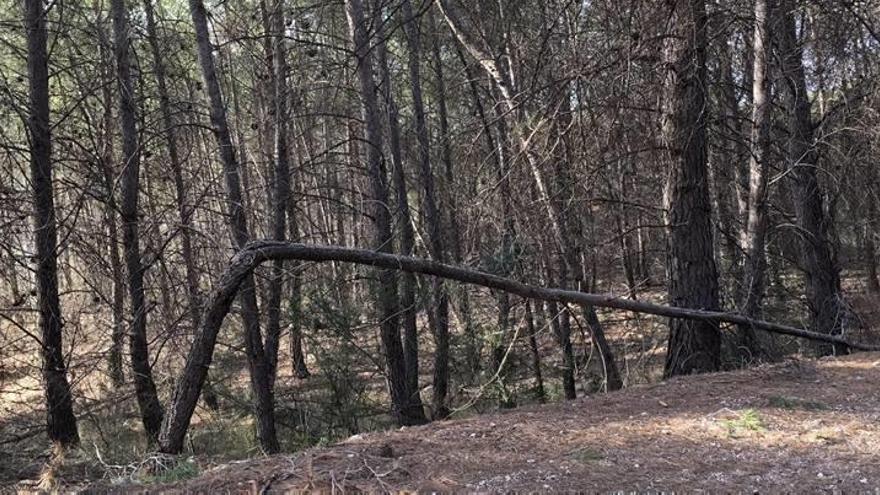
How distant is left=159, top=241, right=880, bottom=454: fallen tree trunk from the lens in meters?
4.24

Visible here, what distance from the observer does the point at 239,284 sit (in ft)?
14.4

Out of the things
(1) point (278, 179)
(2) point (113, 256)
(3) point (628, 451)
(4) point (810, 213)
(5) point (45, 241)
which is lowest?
(3) point (628, 451)

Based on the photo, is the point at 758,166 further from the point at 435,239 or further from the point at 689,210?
the point at 435,239

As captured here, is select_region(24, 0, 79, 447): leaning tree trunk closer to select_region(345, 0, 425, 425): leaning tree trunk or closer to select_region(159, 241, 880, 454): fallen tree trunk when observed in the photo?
select_region(345, 0, 425, 425): leaning tree trunk

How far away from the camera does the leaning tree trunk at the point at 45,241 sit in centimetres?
805

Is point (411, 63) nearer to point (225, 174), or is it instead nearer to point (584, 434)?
point (225, 174)

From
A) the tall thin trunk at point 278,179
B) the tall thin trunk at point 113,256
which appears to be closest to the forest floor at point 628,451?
the tall thin trunk at point 113,256

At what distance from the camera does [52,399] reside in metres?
8.55

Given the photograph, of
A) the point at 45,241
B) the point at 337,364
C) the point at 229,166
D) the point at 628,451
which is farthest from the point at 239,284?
the point at 337,364

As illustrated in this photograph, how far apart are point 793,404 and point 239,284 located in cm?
358

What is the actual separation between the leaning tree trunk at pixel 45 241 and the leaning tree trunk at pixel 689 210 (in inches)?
256

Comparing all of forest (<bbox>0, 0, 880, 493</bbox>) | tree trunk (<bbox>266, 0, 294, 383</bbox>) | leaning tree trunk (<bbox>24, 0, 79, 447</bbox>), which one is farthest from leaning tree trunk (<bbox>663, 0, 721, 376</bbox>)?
leaning tree trunk (<bbox>24, 0, 79, 447</bbox>)

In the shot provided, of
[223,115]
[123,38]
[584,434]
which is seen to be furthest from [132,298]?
[584,434]

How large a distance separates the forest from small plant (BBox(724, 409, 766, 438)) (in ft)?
0.04
